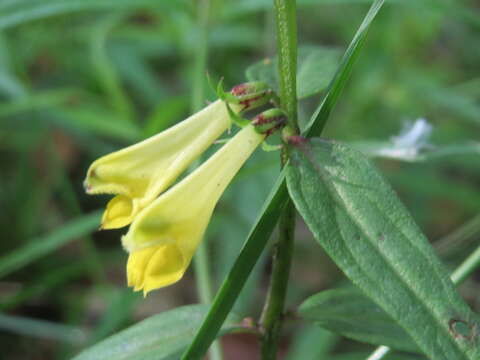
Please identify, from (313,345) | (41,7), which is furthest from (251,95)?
(313,345)

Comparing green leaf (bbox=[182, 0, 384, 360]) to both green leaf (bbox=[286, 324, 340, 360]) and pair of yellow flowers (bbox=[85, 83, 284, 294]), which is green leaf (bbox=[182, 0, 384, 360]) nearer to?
pair of yellow flowers (bbox=[85, 83, 284, 294])

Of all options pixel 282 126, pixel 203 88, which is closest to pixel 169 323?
pixel 282 126

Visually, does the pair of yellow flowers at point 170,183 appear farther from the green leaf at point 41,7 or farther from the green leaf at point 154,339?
the green leaf at point 41,7

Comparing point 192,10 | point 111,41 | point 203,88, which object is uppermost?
point 111,41

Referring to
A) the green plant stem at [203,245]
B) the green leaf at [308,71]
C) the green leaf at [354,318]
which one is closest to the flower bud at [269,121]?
the green leaf at [308,71]

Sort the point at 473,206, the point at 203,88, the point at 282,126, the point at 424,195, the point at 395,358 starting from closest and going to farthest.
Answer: the point at 282,126 → the point at 395,358 → the point at 203,88 → the point at 473,206 → the point at 424,195

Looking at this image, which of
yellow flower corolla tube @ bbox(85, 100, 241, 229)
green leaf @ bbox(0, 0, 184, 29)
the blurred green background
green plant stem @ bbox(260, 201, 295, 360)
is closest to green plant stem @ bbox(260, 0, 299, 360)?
green plant stem @ bbox(260, 201, 295, 360)

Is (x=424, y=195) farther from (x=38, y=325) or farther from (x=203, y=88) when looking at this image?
(x=38, y=325)
